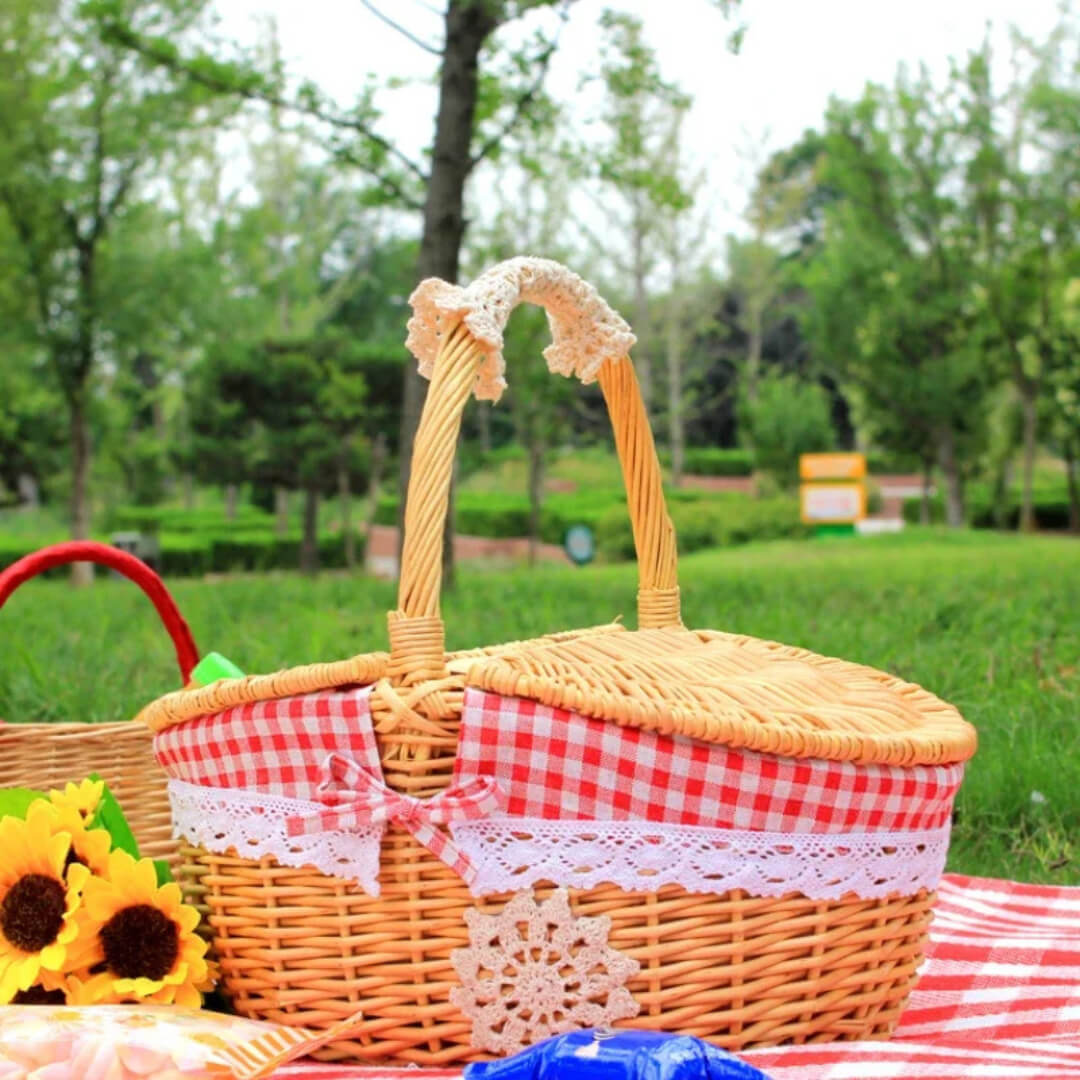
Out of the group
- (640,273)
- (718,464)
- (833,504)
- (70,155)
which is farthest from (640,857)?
(718,464)

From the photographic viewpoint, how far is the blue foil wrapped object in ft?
2.86

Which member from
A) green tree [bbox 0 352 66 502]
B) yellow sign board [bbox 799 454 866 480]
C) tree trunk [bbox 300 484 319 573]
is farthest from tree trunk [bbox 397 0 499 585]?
yellow sign board [bbox 799 454 866 480]

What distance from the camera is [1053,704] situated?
2633 mm

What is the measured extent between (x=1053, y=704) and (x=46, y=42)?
846 centimetres

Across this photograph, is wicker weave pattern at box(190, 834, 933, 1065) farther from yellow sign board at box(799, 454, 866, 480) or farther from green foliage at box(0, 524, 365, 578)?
yellow sign board at box(799, 454, 866, 480)

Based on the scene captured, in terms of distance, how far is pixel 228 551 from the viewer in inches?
536

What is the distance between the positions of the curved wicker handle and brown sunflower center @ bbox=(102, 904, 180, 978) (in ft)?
1.05

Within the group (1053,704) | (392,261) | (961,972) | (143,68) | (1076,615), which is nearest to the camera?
(961,972)

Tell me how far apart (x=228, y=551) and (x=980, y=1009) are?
12.8 metres

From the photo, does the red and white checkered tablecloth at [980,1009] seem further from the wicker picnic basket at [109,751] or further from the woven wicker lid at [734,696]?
the wicker picnic basket at [109,751]

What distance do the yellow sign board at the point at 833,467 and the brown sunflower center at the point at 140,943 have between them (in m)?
12.9

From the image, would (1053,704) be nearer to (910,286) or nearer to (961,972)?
(961,972)

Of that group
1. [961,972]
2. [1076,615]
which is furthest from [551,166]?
[961,972]

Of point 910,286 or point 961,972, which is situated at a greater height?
point 910,286
